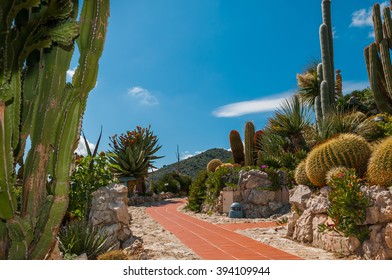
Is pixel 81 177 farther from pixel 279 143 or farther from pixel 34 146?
pixel 279 143

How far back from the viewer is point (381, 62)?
15742mm

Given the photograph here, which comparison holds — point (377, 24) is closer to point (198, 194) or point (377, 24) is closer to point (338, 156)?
point (198, 194)

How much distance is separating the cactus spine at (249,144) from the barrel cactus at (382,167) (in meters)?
9.83

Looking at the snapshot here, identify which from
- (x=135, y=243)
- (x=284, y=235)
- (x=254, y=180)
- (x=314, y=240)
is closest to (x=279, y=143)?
(x=254, y=180)

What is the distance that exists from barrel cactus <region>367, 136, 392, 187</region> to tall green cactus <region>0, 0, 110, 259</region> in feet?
15.3

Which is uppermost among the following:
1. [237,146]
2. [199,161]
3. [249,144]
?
[199,161]

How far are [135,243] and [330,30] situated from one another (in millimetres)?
14081

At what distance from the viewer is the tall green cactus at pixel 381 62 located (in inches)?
583

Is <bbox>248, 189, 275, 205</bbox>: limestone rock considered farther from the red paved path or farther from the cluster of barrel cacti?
the cluster of barrel cacti

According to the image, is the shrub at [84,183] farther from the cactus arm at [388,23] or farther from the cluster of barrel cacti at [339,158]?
the cactus arm at [388,23]

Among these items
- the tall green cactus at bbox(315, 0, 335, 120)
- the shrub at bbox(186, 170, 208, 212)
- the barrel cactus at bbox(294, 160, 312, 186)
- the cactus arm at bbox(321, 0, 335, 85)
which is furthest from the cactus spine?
the barrel cactus at bbox(294, 160, 312, 186)

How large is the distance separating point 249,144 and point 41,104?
13182 mm

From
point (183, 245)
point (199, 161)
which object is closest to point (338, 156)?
point (183, 245)

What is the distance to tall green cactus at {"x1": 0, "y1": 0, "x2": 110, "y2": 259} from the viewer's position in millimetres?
3373
